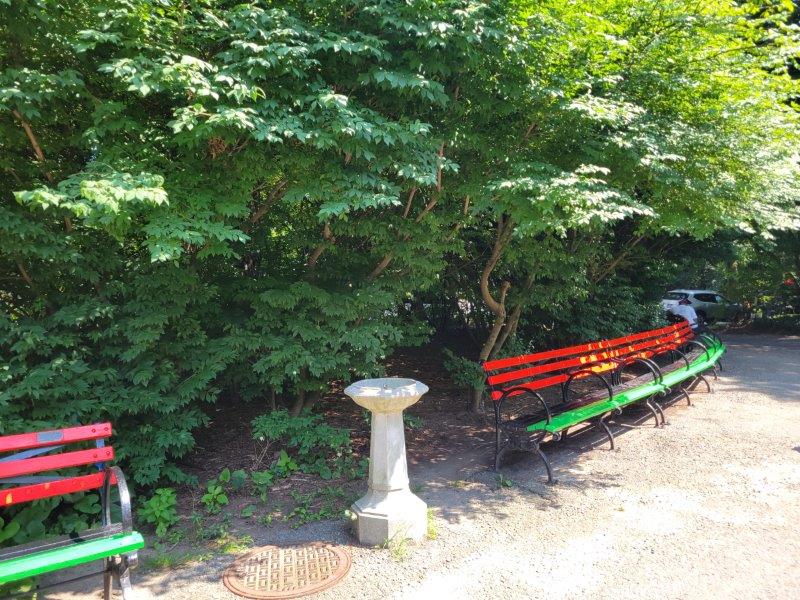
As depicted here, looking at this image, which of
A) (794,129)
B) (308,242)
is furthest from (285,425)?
(794,129)

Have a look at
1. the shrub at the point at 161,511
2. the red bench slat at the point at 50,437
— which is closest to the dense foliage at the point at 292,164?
the shrub at the point at 161,511

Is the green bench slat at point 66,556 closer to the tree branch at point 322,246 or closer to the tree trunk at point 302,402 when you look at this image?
the tree trunk at point 302,402

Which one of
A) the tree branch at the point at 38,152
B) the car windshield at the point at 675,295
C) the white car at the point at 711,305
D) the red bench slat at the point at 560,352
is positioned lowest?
→ the white car at the point at 711,305

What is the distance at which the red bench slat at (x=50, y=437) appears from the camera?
3.04 meters

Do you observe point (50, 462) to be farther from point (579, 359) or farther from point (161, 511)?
point (579, 359)

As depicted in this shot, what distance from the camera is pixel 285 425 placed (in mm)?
5145

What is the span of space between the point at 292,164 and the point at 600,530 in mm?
3763

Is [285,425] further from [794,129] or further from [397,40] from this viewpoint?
[794,129]

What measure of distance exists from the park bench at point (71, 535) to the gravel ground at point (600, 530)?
0.57 m

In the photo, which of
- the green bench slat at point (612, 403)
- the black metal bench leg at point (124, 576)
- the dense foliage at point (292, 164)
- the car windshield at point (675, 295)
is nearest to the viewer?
the black metal bench leg at point (124, 576)

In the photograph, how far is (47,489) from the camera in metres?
3.15

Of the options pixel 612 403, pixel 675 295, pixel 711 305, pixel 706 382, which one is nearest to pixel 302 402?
pixel 612 403

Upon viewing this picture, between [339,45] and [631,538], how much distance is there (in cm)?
423

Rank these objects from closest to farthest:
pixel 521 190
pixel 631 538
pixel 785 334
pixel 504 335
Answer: pixel 631 538 < pixel 521 190 < pixel 504 335 < pixel 785 334
